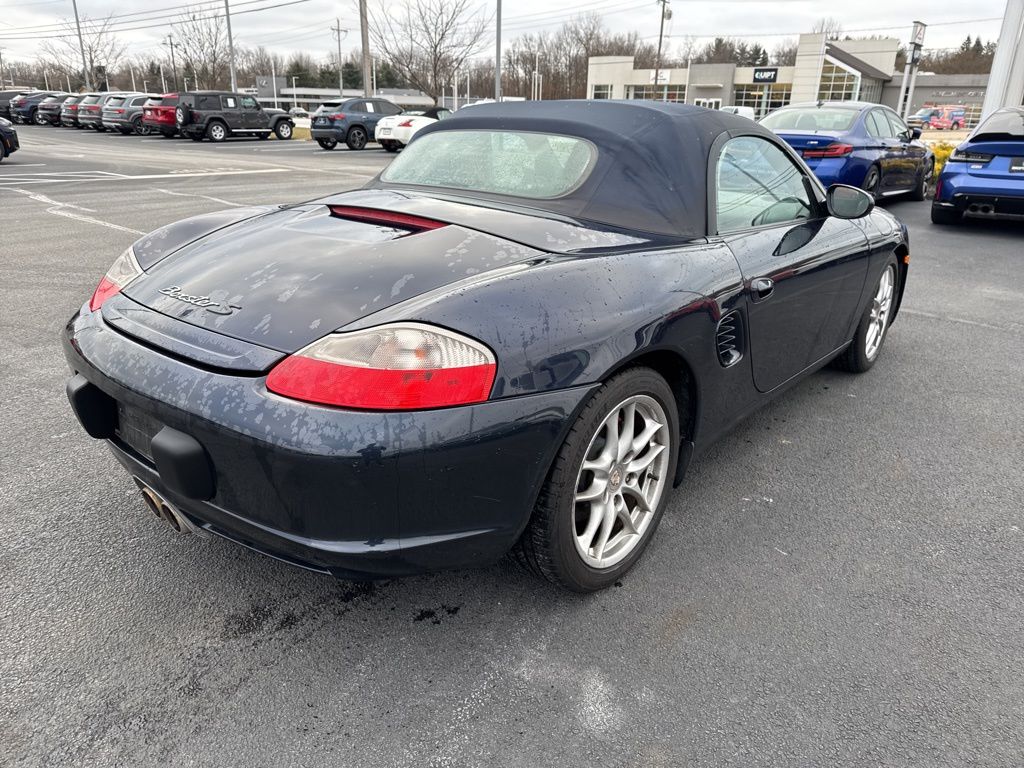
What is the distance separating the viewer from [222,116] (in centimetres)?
2588

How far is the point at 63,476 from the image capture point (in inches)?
114

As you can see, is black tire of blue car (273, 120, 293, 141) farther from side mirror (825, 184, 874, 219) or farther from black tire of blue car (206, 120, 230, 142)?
side mirror (825, 184, 874, 219)

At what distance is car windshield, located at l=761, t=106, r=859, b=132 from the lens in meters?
9.93

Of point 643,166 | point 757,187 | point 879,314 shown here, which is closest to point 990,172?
point 879,314

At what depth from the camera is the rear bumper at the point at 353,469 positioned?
1658 millimetres

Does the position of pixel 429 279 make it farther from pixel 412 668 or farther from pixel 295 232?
pixel 412 668

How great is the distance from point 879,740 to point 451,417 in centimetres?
130

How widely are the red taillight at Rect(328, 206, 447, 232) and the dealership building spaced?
2185 inches

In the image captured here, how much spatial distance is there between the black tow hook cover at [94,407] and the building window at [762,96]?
66074 mm

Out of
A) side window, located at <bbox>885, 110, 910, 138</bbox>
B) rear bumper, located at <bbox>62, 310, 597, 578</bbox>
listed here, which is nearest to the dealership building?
side window, located at <bbox>885, 110, 910, 138</bbox>

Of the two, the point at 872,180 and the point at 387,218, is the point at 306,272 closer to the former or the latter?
the point at 387,218

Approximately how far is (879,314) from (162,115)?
27613 mm

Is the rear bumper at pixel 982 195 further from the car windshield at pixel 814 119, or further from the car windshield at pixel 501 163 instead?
the car windshield at pixel 501 163

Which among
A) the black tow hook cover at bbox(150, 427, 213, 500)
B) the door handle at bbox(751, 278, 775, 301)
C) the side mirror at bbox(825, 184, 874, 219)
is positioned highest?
the side mirror at bbox(825, 184, 874, 219)
